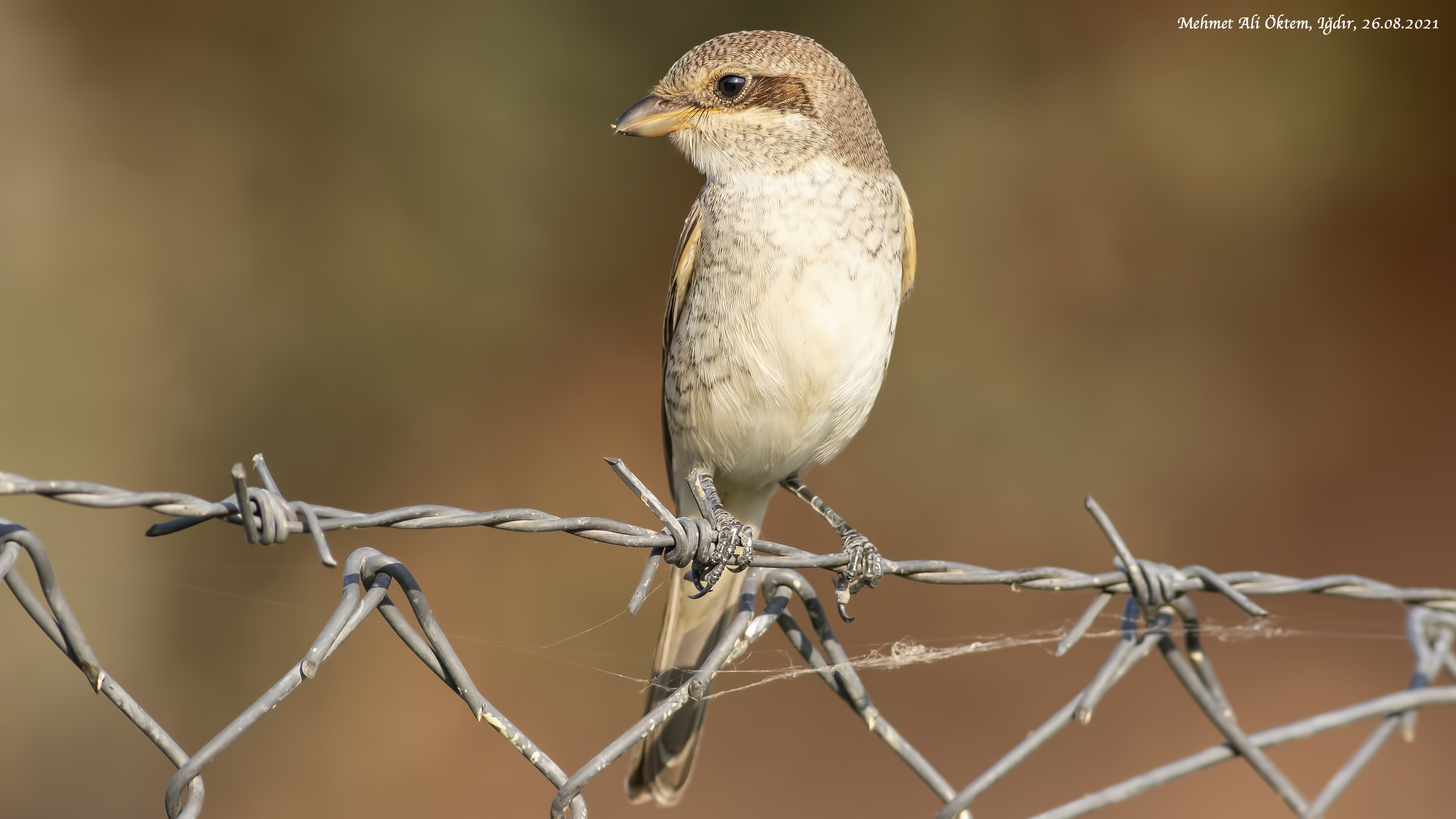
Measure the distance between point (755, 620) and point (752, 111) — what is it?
155 centimetres

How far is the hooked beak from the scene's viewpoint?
2664 millimetres

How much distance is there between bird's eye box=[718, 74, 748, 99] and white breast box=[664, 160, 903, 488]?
237 mm

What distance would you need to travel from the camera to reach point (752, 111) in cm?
266

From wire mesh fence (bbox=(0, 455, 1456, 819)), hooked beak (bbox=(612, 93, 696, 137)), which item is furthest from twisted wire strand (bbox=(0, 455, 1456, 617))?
hooked beak (bbox=(612, 93, 696, 137))

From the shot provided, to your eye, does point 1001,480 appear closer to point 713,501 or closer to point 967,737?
point 967,737

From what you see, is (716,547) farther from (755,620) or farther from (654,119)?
(654,119)

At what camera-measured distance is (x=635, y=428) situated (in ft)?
20.9

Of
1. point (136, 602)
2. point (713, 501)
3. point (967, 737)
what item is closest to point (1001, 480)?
point (967, 737)

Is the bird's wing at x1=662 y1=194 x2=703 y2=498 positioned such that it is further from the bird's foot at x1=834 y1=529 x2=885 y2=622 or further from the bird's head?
the bird's foot at x1=834 y1=529 x2=885 y2=622

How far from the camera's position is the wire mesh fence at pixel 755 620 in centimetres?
123

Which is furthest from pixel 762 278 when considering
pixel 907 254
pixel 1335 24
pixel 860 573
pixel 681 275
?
pixel 1335 24

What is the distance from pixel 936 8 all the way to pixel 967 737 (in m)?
4.41

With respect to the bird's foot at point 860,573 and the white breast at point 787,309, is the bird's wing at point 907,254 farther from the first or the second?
the bird's foot at point 860,573

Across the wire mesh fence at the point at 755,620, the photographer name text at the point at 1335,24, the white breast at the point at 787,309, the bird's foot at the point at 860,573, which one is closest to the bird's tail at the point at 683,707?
the bird's foot at the point at 860,573
